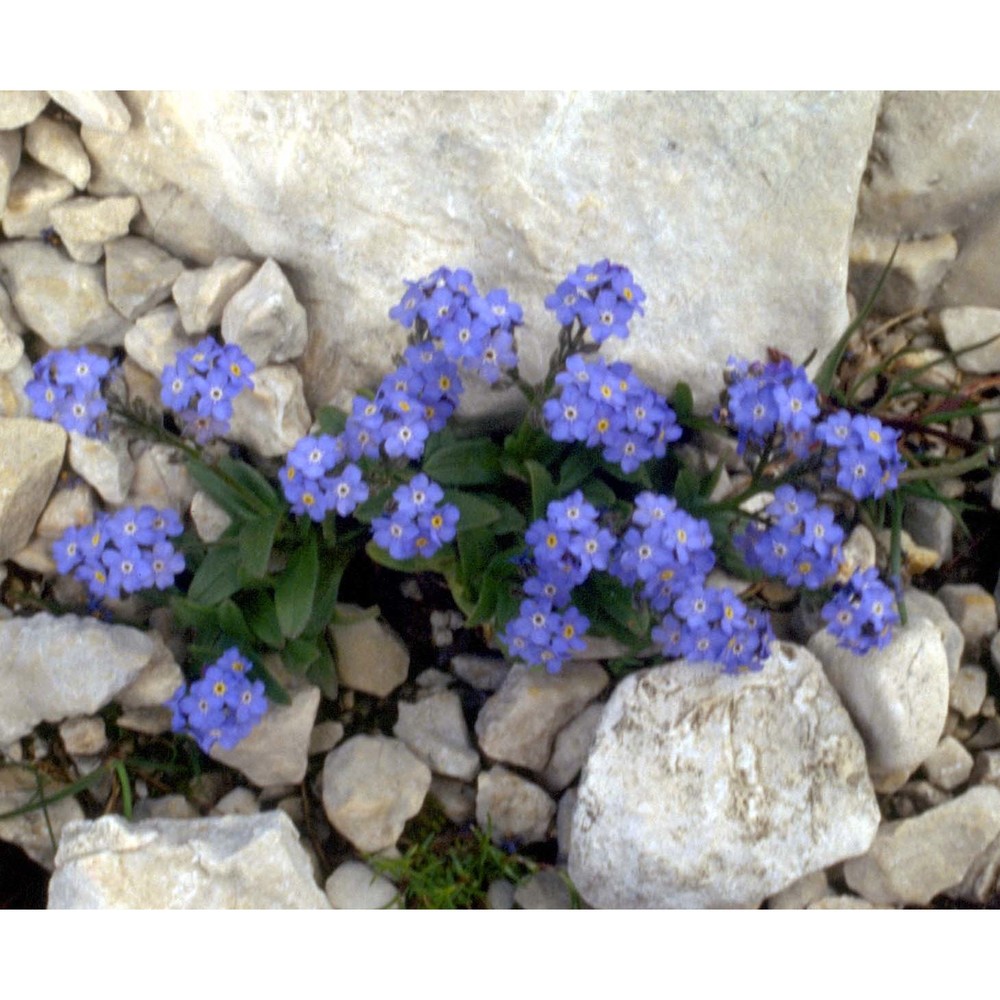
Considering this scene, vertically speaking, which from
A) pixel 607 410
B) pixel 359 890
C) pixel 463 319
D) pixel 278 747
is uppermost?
pixel 463 319

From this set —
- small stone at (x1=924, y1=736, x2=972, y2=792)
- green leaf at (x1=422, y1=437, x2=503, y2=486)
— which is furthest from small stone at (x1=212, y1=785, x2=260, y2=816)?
small stone at (x1=924, y1=736, x2=972, y2=792)

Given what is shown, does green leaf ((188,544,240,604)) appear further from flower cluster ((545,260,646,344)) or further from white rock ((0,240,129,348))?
flower cluster ((545,260,646,344))

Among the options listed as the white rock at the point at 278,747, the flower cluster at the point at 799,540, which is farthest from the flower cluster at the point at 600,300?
the white rock at the point at 278,747

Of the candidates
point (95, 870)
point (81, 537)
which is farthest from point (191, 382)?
point (95, 870)

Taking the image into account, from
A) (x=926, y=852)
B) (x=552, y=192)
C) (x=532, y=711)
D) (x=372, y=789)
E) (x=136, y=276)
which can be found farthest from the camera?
(x=136, y=276)

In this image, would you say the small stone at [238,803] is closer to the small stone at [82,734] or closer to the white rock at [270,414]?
the small stone at [82,734]

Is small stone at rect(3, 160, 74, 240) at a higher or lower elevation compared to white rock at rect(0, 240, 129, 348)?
higher

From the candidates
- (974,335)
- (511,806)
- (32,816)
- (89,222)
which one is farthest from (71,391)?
(974,335)

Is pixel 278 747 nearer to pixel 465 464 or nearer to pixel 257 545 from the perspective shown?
pixel 257 545
